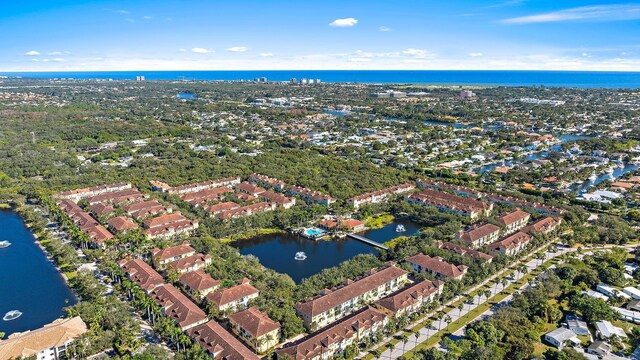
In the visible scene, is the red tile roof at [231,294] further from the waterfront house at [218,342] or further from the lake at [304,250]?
the lake at [304,250]

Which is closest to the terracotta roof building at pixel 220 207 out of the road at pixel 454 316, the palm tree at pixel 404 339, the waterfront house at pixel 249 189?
the waterfront house at pixel 249 189

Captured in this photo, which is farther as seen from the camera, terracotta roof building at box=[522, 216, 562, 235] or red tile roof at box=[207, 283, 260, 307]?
terracotta roof building at box=[522, 216, 562, 235]

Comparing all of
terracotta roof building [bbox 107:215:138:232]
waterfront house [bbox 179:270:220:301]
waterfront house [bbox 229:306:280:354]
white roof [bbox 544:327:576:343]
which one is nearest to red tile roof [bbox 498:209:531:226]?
white roof [bbox 544:327:576:343]

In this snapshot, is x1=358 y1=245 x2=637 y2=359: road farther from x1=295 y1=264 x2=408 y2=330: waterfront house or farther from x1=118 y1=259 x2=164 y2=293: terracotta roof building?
x1=118 y1=259 x2=164 y2=293: terracotta roof building

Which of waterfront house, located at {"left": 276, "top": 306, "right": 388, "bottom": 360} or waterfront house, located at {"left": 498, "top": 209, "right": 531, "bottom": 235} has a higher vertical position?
waterfront house, located at {"left": 498, "top": 209, "right": 531, "bottom": 235}

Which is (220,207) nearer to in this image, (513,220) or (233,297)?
(233,297)

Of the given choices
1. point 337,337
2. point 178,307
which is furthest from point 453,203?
point 178,307

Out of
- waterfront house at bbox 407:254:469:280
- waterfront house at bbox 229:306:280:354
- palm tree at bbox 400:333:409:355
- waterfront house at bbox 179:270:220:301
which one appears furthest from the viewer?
waterfront house at bbox 407:254:469:280
